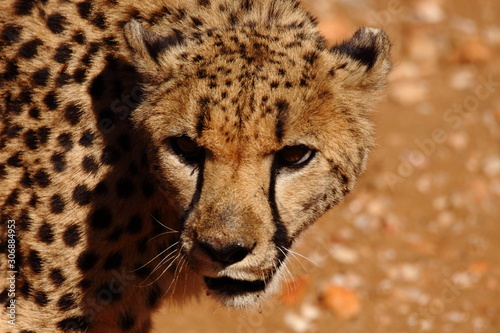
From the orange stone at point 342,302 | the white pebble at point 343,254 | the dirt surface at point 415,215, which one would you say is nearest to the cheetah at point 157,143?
the dirt surface at point 415,215

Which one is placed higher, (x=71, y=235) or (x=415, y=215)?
(x=415, y=215)

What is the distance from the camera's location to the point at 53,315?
271 cm

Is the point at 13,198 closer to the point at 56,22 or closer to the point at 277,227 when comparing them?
the point at 56,22

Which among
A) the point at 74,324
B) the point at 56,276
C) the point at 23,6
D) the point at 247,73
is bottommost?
the point at 74,324

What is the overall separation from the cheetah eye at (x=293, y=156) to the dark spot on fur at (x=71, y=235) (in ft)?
2.43

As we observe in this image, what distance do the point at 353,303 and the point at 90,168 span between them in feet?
6.86

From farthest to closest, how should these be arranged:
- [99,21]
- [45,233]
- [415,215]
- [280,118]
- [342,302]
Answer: [415,215]
[342,302]
[99,21]
[45,233]
[280,118]

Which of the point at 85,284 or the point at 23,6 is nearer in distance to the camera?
the point at 85,284

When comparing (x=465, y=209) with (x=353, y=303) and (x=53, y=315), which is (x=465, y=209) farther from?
(x=53, y=315)

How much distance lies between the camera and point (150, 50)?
257cm

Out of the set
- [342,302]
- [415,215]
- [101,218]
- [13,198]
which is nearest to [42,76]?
[13,198]

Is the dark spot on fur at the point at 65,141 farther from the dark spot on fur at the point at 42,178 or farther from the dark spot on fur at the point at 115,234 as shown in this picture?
the dark spot on fur at the point at 115,234

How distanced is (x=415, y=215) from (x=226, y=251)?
2752mm

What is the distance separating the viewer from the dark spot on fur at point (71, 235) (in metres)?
2.66
